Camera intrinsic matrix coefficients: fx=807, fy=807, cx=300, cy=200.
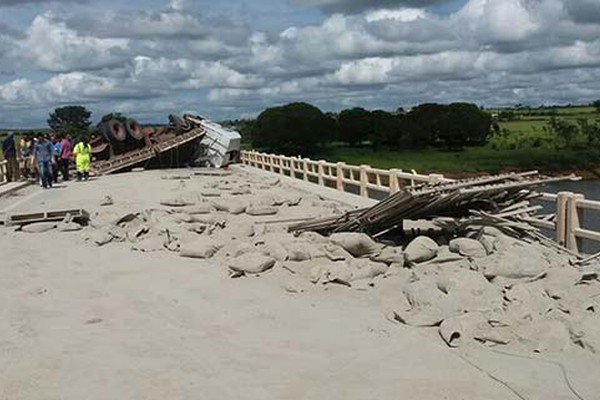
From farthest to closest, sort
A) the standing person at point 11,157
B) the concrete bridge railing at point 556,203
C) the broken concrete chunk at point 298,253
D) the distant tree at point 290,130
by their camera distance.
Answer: the distant tree at point 290,130, the standing person at point 11,157, the concrete bridge railing at point 556,203, the broken concrete chunk at point 298,253

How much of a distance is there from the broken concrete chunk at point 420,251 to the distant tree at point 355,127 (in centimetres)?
7617

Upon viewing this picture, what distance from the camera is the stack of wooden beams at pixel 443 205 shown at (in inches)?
453

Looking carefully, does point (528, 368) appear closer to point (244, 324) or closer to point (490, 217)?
point (244, 324)

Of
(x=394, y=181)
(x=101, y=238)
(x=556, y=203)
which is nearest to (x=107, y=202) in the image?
(x=101, y=238)

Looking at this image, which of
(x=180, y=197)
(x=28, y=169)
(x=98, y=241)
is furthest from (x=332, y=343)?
(x=28, y=169)

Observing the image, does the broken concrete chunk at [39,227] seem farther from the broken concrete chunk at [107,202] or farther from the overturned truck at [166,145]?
the overturned truck at [166,145]

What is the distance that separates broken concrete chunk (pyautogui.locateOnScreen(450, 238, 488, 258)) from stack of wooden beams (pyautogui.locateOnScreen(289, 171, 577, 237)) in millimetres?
865

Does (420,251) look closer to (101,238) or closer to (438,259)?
(438,259)

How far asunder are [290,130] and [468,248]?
68.1 m

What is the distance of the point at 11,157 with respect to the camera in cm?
2825

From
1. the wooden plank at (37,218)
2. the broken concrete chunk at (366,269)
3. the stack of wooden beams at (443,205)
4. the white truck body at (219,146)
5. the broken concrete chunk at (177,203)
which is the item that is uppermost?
the stack of wooden beams at (443,205)

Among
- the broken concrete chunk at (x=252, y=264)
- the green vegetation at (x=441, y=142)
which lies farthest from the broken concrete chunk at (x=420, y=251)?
the green vegetation at (x=441, y=142)

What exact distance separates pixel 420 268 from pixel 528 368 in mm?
3871

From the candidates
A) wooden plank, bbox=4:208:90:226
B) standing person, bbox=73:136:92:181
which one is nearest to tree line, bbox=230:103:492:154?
standing person, bbox=73:136:92:181
